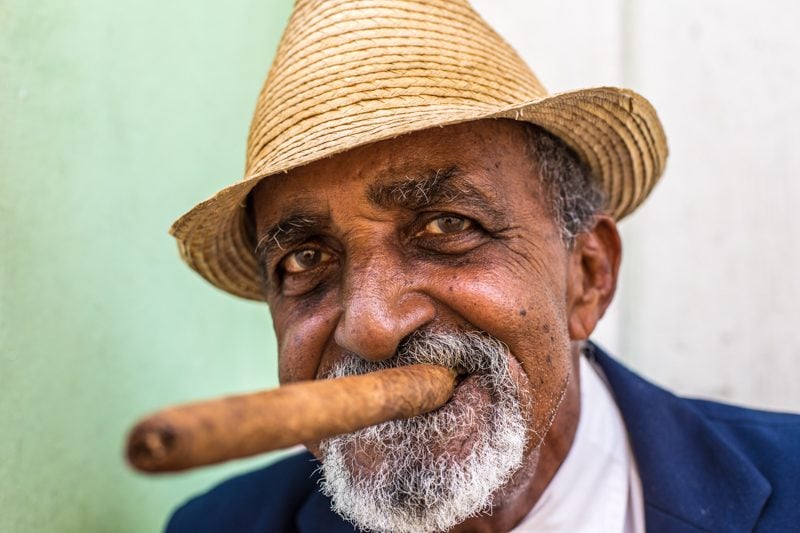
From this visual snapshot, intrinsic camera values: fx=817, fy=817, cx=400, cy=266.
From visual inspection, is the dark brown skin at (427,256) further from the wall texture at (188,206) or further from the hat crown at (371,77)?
the wall texture at (188,206)

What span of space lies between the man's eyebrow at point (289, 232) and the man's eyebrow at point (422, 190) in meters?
0.15

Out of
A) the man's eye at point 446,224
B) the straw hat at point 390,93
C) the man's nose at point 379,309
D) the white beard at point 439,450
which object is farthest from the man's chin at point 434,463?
the straw hat at point 390,93

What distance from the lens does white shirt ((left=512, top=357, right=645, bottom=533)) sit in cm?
202

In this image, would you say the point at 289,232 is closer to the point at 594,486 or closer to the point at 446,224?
the point at 446,224

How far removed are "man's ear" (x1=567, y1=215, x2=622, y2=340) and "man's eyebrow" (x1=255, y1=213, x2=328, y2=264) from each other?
631 millimetres

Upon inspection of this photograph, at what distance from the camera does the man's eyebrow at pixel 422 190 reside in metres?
1.70

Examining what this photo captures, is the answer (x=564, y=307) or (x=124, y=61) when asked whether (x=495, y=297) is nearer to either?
(x=564, y=307)

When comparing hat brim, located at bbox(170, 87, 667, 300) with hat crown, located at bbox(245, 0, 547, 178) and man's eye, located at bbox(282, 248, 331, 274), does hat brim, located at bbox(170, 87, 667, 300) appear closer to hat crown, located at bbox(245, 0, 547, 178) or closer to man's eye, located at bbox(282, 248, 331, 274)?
hat crown, located at bbox(245, 0, 547, 178)

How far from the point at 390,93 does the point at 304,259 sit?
1.49 ft

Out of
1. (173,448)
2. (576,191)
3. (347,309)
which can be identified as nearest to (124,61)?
(347,309)

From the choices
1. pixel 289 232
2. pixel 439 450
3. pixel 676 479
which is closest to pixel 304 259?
pixel 289 232

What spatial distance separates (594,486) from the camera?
2078 millimetres

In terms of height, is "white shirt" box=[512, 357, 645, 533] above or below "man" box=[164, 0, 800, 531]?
below

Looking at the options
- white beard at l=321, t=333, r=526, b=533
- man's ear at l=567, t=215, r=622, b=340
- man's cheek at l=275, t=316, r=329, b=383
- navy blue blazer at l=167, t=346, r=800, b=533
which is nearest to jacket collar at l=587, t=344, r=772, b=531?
navy blue blazer at l=167, t=346, r=800, b=533
